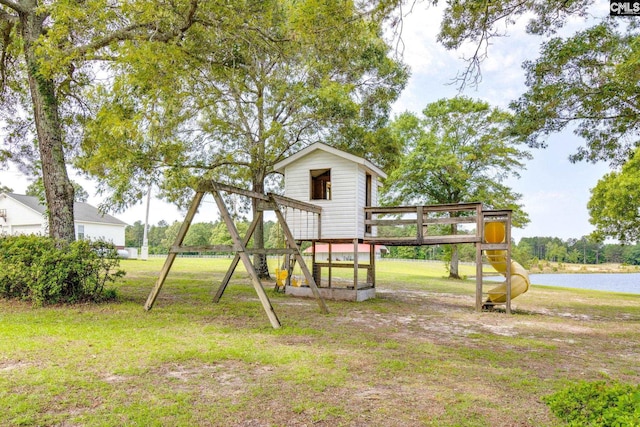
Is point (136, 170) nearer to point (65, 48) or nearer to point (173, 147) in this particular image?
point (173, 147)

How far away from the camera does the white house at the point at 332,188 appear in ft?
41.1

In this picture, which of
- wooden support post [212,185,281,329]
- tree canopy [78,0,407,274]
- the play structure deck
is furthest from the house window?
wooden support post [212,185,281,329]

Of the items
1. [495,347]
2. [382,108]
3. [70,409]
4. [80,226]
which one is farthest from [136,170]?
[80,226]

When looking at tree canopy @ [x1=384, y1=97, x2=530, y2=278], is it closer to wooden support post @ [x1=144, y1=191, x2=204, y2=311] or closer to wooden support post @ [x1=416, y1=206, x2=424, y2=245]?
wooden support post @ [x1=416, y1=206, x2=424, y2=245]

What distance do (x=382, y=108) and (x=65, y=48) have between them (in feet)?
35.3

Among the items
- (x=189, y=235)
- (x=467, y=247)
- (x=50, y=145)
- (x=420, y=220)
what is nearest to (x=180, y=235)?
(x=50, y=145)

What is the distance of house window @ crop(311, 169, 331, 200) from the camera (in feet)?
43.4

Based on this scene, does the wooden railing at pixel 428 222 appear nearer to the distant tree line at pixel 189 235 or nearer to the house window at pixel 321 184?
the house window at pixel 321 184

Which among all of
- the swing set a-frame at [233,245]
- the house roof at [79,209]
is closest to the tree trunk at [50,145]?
the swing set a-frame at [233,245]

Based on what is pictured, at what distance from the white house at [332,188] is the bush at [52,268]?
5611 millimetres

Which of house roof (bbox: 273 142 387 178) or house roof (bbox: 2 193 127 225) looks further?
house roof (bbox: 2 193 127 225)

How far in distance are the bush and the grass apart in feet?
1.53

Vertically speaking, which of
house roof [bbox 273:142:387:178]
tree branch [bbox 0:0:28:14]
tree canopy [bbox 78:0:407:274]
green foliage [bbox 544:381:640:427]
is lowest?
green foliage [bbox 544:381:640:427]

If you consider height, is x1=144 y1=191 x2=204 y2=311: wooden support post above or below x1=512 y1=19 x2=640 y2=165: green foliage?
below
